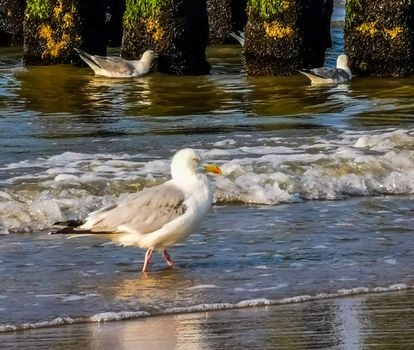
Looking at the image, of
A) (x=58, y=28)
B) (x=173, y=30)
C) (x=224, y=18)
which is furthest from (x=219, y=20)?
(x=173, y=30)

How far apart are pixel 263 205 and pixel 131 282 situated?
112 inches

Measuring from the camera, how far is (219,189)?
38.1ft

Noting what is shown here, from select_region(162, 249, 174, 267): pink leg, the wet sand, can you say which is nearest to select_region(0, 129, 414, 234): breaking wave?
select_region(162, 249, 174, 267): pink leg

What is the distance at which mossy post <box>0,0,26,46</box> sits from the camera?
26703 mm

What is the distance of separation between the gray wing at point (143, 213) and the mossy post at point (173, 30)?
1186 centimetres

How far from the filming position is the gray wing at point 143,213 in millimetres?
A: 8773

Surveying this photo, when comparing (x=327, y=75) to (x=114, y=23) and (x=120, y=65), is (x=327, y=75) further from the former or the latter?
(x=114, y=23)

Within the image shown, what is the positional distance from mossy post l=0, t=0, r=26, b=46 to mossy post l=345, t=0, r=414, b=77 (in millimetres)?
8733

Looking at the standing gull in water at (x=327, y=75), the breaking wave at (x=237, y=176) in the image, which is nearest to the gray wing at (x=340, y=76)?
the standing gull in water at (x=327, y=75)

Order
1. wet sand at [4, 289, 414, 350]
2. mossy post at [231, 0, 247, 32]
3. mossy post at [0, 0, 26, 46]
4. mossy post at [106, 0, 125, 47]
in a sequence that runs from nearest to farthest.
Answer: wet sand at [4, 289, 414, 350] < mossy post at [0, 0, 26, 46] < mossy post at [231, 0, 247, 32] < mossy post at [106, 0, 125, 47]

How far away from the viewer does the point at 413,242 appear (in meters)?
9.66

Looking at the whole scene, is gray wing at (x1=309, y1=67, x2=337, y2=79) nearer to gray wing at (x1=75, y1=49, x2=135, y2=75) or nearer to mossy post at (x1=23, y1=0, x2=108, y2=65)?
gray wing at (x1=75, y1=49, x2=135, y2=75)

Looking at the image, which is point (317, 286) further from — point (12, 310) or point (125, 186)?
point (125, 186)

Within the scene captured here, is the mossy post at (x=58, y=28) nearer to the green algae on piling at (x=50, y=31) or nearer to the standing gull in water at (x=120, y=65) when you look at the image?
the green algae on piling at (x=50, y=31)
